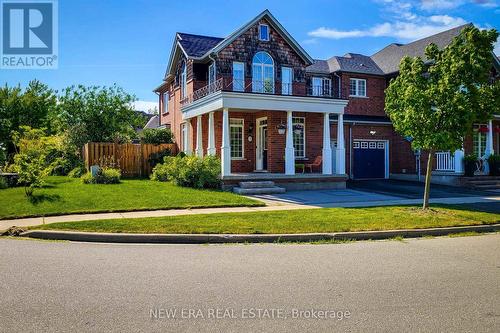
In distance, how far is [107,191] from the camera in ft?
54.3

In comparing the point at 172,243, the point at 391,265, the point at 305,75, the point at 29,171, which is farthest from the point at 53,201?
the point at 305,75

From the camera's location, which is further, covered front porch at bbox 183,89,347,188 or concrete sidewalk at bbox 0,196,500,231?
covered front porch at bbox 183,89,347,188

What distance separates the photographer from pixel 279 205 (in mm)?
15094

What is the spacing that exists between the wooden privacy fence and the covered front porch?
8.77ft

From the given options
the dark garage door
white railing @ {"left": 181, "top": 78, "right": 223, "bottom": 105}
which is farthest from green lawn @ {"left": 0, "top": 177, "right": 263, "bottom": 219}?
the dark garage door

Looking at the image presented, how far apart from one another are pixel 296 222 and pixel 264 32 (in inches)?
586

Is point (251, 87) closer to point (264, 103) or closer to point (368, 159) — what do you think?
point (264, 103)

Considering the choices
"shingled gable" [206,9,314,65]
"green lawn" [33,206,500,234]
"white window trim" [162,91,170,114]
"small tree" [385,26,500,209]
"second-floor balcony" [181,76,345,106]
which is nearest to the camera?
"green lawn" [33,206,500,234]

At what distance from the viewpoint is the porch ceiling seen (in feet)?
63.3

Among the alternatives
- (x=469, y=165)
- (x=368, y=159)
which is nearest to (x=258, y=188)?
(x=368, y=159)

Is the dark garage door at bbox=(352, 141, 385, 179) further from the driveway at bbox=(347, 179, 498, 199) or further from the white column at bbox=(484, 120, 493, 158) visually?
the white column at bbox=(484, 120, 493, 158)

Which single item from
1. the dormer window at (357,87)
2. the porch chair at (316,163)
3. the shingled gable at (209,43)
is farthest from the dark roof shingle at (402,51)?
the porch chair at (316,163)

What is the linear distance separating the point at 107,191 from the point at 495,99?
1309 cm

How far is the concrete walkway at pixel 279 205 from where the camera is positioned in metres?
11.5
